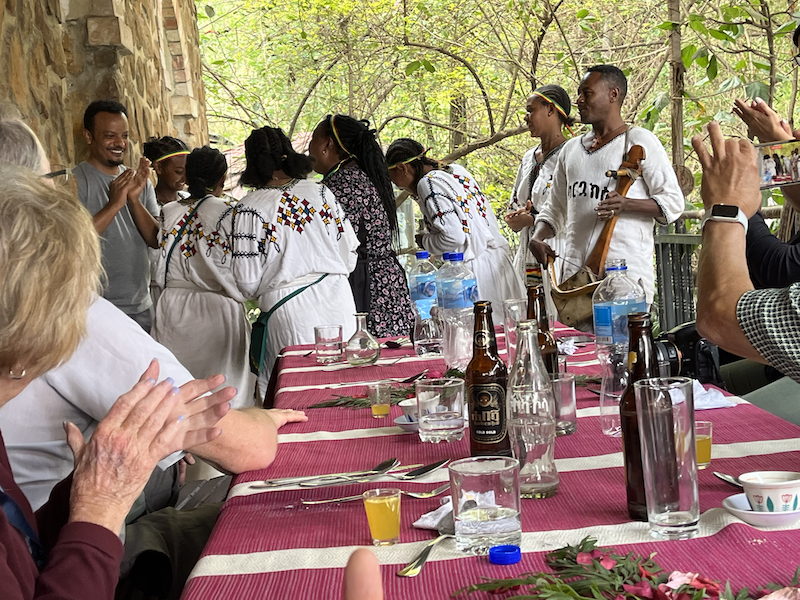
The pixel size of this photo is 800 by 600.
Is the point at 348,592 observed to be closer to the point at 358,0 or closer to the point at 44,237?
the point at 44,237

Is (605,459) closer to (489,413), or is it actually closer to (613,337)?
(489,413)

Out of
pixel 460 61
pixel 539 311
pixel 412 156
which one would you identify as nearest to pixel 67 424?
pixel 539 311

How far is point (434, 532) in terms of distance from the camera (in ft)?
3.50

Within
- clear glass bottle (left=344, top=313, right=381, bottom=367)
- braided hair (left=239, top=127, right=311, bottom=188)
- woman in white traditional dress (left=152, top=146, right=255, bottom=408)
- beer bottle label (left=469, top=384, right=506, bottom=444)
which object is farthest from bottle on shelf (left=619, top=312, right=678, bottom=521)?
woman in white traditional dress (left=152, top=146, right=255, bottom=408)

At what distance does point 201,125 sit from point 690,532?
777 centimetres

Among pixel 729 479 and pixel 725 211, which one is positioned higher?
pixel 725 211

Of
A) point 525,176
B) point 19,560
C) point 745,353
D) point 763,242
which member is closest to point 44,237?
point 19,560

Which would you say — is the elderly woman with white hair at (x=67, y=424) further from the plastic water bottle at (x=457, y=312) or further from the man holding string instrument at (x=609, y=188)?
the man holding string instrument at (x=609, y=188)

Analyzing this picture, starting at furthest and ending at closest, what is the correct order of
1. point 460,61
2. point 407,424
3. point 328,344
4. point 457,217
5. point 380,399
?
1. point 460,61
2. point 457,217
3. point 328,344
4. point 380,399
5. point 407,424

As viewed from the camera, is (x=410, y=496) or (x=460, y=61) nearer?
(x=410, y=496)

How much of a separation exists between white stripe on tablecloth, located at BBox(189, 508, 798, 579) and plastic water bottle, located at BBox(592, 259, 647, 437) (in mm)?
342

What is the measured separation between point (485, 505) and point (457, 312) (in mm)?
1458

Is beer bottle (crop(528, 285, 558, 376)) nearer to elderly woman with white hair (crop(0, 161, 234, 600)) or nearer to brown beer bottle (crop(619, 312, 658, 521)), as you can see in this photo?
brown beer bottle (crop(619, 312, 658, 521))

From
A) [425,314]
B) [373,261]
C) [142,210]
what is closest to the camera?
[425,314]
